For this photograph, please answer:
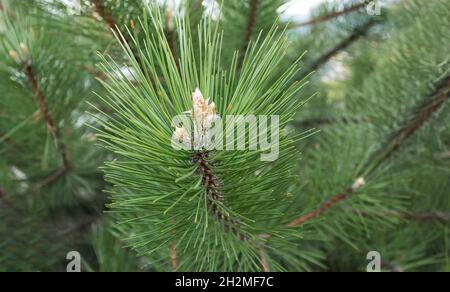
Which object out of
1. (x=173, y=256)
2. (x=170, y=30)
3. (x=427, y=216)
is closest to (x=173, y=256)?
(x=173, y=256)

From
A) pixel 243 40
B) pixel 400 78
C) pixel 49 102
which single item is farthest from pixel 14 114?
pixel 400 78

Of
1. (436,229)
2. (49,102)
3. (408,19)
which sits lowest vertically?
(436,229)

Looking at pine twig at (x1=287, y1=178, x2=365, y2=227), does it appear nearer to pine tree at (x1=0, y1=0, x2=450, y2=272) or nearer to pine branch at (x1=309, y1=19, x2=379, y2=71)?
pine tree at (x1=0, y1=0, x2=450, y2=272)

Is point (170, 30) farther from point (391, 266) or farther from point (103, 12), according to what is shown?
point (391, 266)

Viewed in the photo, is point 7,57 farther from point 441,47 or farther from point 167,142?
point 441,47

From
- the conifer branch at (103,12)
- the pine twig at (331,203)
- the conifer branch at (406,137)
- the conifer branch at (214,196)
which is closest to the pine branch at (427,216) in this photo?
the conifer branch at (406,137)

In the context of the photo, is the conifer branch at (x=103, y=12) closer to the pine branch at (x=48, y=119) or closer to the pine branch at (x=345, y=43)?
the pine branch at (x=48, y=119)
